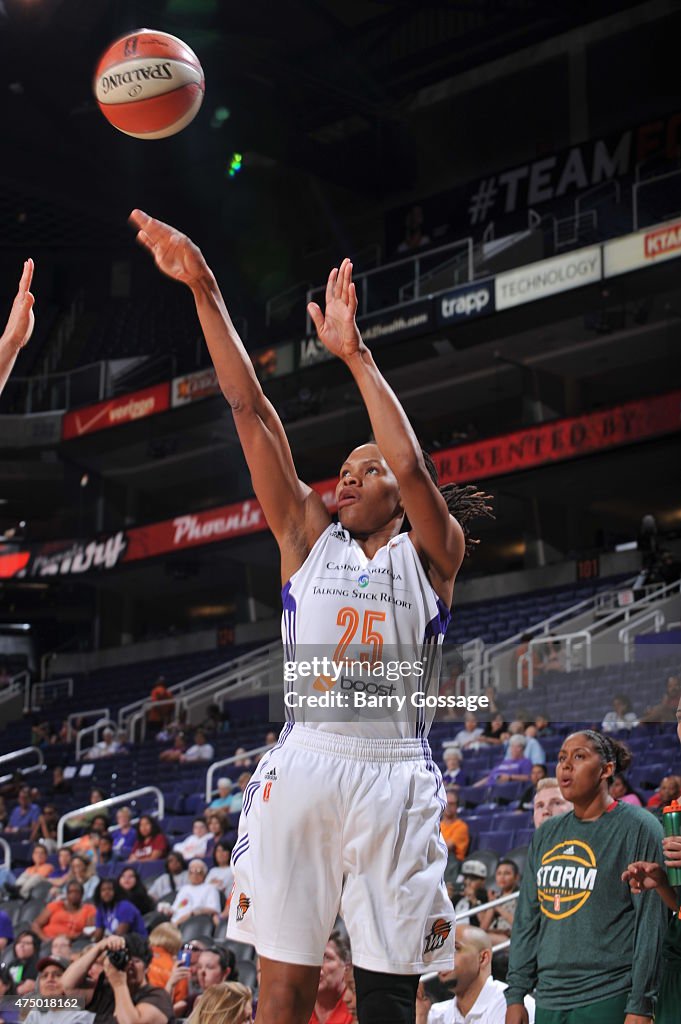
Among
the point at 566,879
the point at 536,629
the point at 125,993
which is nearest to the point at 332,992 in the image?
the point at 125,993

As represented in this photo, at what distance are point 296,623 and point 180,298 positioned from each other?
22.3 metres

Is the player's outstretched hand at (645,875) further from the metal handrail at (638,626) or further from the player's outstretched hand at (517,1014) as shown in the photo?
the metal handrail at (638,626)

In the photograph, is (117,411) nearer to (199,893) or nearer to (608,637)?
(608,637)

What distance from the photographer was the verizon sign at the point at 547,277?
17.4 m

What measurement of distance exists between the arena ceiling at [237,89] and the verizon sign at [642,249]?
16.1 feet

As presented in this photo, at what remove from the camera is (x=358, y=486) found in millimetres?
3475

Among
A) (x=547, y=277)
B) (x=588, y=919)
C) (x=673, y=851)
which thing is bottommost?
(x=588, y=919)

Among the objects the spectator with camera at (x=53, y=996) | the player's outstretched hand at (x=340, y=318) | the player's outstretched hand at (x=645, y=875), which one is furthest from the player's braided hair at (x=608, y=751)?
the spectator with camera at (x=53, y=996)

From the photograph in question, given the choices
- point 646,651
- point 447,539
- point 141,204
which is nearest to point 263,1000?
point 447,539

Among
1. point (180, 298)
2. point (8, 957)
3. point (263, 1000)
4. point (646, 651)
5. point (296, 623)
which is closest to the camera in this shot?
point (263, 1000)

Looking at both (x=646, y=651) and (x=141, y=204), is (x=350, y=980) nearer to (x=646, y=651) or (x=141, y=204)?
(x=646, y=651)

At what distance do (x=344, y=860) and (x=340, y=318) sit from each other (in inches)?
57.0

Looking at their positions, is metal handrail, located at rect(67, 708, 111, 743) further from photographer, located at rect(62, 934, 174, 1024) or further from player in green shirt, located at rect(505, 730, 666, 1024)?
player in green shirt, located at rect(505, 730, 666, 1024)

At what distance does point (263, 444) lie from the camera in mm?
3430
